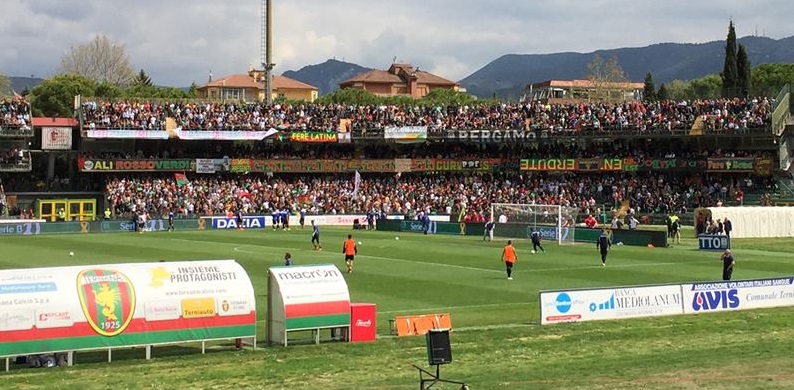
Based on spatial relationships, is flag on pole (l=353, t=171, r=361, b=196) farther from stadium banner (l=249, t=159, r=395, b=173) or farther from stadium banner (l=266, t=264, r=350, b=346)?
stadium banner (l=266, t=264, r=350, b=346)

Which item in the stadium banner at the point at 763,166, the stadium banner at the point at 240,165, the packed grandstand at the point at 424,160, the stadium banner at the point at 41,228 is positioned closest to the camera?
the stadium banner at the point at 41,228

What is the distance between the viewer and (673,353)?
23453 millimetres

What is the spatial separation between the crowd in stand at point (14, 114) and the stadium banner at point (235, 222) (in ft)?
60.0

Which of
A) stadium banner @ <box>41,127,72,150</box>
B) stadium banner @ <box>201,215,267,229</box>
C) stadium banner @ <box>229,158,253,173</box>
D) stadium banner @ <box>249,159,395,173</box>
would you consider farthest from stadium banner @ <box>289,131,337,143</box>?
stadium banner @ <box>41,127,72,150</box>

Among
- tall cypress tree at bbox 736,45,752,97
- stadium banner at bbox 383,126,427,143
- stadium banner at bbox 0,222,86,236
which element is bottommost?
stadium banner at bbox 0,222,86,236

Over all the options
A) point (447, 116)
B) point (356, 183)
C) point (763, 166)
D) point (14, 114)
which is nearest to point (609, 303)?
point (763, 166)

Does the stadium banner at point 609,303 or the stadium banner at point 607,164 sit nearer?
the stadium banner at point 609,303

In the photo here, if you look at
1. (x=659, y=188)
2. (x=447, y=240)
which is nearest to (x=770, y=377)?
(x=447, y=240)

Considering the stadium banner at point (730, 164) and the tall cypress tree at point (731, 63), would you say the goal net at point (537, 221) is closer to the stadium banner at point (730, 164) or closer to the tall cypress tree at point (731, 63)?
the stadium banner at point (730, 164)

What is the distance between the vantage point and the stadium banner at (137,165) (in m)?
83.5

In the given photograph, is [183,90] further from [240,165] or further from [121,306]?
[121,306]

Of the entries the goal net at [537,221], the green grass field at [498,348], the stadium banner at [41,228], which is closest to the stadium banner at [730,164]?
the goal net at [537,221]

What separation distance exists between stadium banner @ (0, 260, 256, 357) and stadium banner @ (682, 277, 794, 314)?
14.2 metres

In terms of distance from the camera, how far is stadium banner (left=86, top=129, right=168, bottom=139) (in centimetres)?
8331
